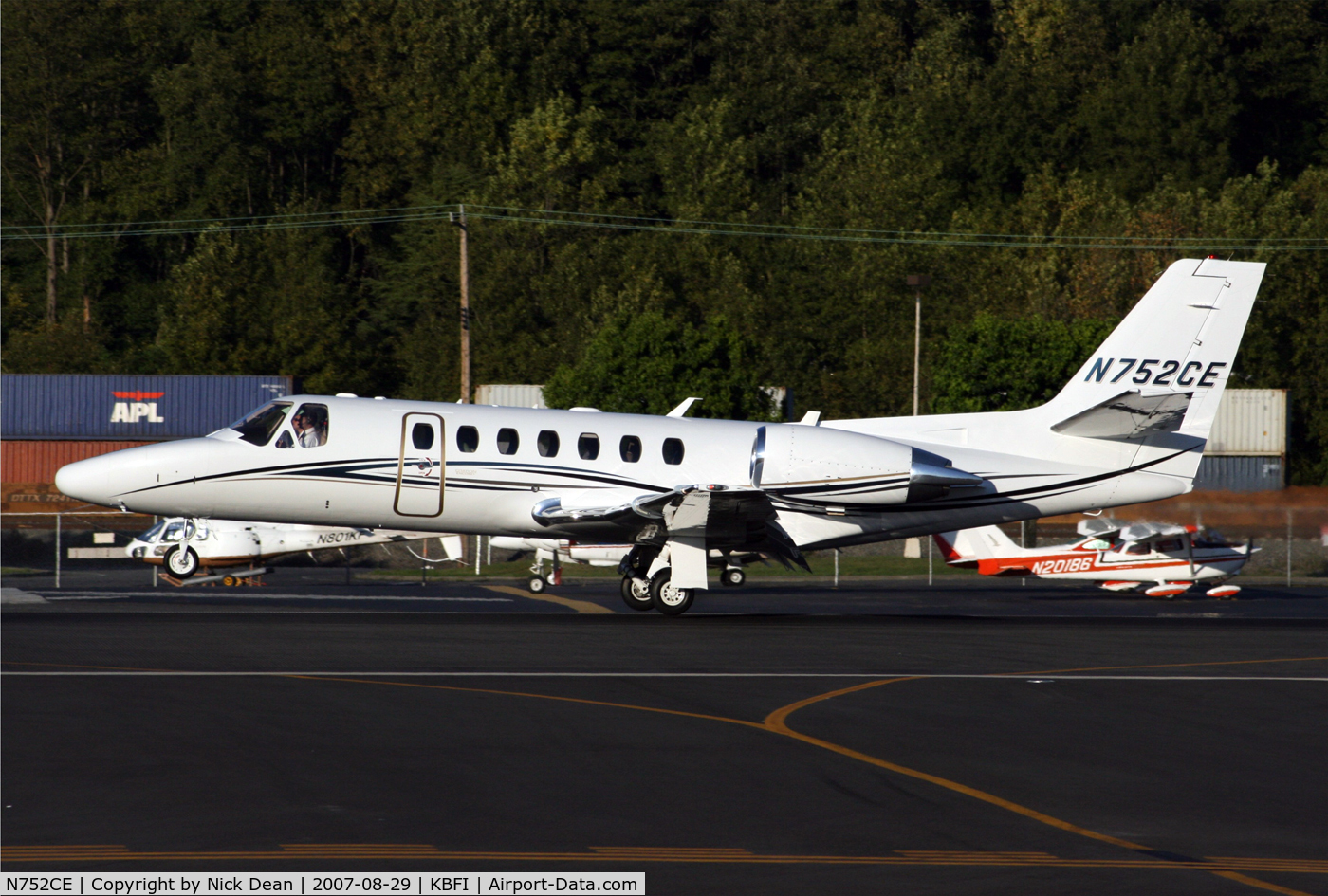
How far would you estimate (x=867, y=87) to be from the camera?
87938 millimetres

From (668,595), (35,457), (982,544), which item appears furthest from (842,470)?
(35,457)

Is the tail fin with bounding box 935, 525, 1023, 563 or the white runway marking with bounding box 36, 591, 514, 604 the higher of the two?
the tail fin with bounding box 935, 525, 1023, 563

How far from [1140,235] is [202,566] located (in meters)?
51.3

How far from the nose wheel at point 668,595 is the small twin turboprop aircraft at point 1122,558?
9.63 m

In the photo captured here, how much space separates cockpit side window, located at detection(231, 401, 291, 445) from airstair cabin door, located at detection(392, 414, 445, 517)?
6.16 ft

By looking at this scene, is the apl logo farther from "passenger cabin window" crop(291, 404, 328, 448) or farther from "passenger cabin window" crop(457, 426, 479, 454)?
"passenger cabin window" crop(457, 426, 479, 454)

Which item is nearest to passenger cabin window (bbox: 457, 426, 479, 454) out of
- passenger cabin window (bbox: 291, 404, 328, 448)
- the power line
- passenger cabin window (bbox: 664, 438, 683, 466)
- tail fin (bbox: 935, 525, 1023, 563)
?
passenger cabin window (bbox: 291, 404, 328, 448)

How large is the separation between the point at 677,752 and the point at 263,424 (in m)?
12.1

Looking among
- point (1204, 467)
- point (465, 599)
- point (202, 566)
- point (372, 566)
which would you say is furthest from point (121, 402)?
point (1204, 467)

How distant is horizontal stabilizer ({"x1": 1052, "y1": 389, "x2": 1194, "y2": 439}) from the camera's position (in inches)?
882

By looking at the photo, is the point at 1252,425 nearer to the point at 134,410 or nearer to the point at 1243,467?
the point at 1243,467

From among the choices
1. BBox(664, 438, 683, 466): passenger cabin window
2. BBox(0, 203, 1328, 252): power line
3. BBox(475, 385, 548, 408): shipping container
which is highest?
BBox(0, 203, 1328, 252): power line

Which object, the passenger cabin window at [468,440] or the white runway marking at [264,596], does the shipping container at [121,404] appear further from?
the passenger cabin window at [468,440]

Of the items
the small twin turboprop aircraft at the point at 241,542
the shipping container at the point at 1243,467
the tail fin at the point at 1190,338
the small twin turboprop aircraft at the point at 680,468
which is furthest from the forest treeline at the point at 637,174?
the small twin turboprop aircraft at the point at 680,468
